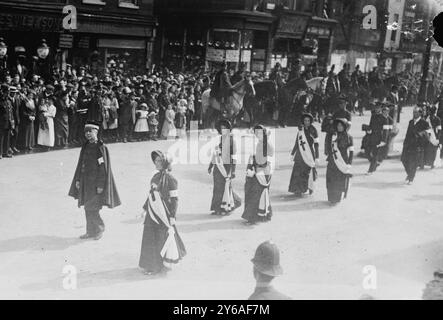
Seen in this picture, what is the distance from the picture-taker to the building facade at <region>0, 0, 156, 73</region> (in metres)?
17.0

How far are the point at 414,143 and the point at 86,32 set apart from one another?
10.6m

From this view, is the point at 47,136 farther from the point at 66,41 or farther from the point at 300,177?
the point at 66,41

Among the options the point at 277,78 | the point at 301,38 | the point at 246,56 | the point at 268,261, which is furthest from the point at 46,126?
the point at 301,38

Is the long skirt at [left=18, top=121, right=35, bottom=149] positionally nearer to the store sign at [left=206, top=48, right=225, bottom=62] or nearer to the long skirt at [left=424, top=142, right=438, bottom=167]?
the long skirt at [left=424, top=142, right=438, bottom=167]

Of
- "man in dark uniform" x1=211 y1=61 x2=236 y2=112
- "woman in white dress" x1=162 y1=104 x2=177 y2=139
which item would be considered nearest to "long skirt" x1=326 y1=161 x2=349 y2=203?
"woman in white dress" x1=162 y1=104 x2=177 y2=139

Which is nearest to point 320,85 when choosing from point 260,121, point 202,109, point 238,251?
point 260,121

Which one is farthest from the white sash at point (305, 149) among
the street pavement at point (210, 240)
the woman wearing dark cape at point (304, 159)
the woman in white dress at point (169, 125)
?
the woman in white dress at point (169, 125)

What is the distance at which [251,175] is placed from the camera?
949 centimetres

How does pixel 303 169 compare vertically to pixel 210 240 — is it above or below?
above

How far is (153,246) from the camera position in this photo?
722 centimetres

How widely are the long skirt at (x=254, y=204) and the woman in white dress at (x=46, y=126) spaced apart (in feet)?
18.2

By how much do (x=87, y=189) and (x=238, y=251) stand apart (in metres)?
2.16

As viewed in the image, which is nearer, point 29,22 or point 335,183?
point 335,183
